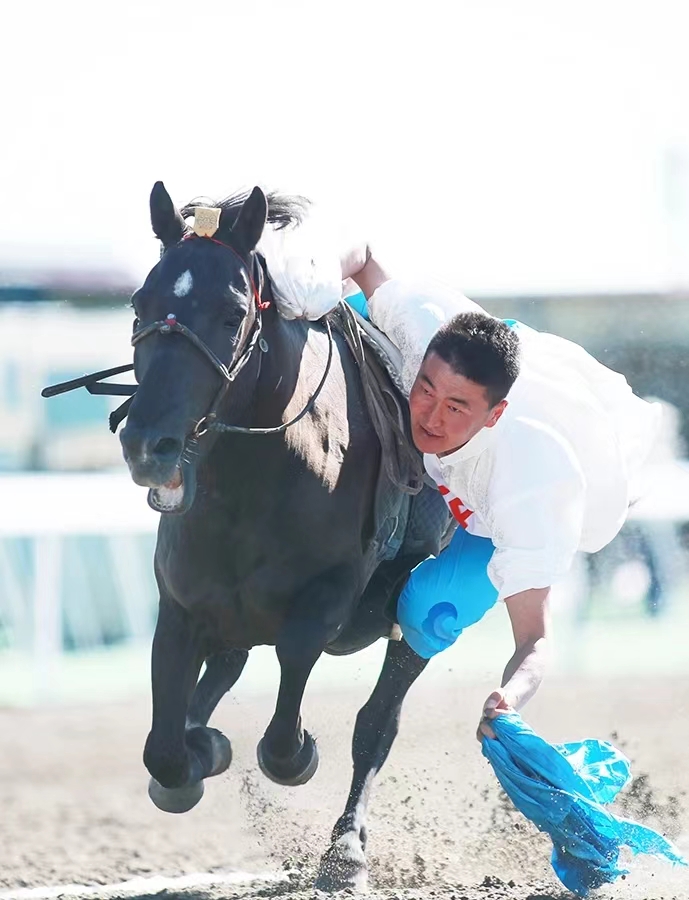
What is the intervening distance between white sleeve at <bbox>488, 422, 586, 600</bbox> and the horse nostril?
2.79 feet

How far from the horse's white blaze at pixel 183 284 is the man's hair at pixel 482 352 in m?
0.64

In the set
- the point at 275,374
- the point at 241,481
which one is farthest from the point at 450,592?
the point at 275,374

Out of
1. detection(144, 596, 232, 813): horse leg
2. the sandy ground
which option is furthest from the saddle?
the sandy ground

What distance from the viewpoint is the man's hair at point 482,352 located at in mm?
3424

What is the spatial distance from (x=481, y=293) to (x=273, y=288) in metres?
8.36

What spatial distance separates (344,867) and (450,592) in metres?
0.83

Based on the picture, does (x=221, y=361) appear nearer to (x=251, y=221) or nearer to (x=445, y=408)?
(x=251, y=221)

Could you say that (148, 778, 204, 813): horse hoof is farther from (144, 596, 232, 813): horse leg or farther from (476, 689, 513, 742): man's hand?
(476, 689, 513, 742): man's hand

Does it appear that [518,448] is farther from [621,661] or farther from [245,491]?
[621,661]

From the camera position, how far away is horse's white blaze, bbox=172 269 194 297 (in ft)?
10.2

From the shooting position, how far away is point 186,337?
3.05m

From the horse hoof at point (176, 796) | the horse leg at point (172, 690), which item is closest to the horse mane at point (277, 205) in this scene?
the horse leg at point (172, 690)

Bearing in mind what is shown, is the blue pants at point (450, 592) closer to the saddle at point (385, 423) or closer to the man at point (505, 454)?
the man at point (505, 454)

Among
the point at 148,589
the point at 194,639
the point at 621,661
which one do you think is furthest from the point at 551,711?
the point at 194,639
